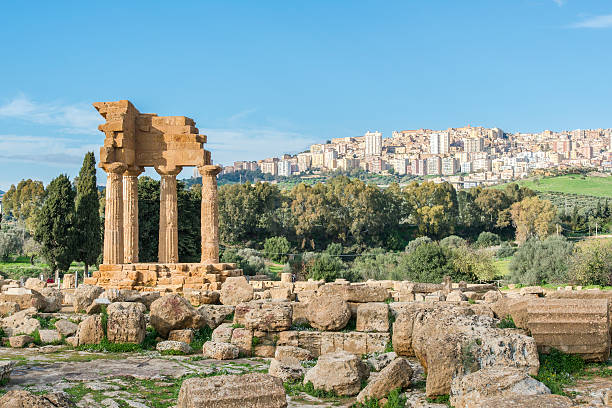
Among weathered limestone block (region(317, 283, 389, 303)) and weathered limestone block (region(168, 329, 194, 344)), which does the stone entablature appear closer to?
weathered limestone block (region(168, 329, 194, 344))

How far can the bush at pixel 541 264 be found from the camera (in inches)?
1666

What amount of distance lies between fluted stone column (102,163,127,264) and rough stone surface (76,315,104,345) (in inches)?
439

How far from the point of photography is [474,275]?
44.3 meters

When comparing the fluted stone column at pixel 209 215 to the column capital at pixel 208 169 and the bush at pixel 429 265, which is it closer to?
the column capital at pixel 208 169

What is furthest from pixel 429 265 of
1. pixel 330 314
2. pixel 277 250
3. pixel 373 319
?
pixel 330 314

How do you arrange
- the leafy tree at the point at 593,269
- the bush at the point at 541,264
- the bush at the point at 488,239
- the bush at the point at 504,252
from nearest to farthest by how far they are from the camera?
the leafy tree at the point at 593,269 → the bush at the point at 541,264 → the bush at the point at 504,252 → the bush at the point at 488,239

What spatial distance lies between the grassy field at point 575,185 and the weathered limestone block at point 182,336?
114280mm

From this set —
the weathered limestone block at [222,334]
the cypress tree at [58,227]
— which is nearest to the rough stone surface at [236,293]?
the weathered limestone block at [222,334]

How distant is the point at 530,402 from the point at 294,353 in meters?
6.58

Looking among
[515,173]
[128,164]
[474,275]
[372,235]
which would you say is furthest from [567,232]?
[515,173]

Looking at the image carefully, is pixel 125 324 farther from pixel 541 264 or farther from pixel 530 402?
pixel 541 264

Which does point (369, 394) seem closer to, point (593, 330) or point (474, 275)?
point (593, 330)

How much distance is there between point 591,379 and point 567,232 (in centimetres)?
8177

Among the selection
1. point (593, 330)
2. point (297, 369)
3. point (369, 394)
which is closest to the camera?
point (369, 394)
